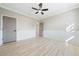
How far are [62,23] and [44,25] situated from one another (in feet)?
2.12

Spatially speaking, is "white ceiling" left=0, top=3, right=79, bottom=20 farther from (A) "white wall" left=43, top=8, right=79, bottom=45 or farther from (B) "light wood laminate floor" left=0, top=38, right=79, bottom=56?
(B) "light wood laminate floor" left=0, top=38, right=79, bottom=56

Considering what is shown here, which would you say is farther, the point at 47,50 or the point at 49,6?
the point at 49,6

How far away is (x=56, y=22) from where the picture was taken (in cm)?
297

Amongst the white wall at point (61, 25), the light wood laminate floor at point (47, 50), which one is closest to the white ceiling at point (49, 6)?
the white wall at point (61, 25)

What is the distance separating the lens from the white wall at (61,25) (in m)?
2.90

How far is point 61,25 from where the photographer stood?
3.00m

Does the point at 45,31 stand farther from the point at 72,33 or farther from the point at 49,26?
the point at 72,33

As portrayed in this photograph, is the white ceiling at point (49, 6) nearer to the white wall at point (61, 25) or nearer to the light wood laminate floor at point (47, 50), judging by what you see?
the white wall at point (61, 25)

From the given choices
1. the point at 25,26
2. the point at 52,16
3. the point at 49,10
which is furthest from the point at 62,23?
the point at 25,26

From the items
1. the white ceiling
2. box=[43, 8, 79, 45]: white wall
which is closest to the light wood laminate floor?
box=[43, 8, 79, 45]: white wall

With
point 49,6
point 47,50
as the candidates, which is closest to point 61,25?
point 49,6

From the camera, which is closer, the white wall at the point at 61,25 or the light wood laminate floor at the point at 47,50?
the light wood laminate floor at the point at 47,50

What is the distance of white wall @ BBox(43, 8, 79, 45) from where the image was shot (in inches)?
114

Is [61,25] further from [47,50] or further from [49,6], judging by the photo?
[47,50]
